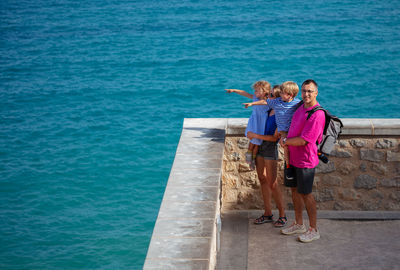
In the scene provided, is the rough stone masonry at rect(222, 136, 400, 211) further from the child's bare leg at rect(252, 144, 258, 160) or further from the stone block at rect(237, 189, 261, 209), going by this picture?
the child's bare leg at rect(252, 144, 258, 160)

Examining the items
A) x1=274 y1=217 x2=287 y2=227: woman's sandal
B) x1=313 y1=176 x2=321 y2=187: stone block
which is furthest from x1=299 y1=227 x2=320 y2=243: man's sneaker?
x1=313 y1=176 x2=321 y2=187: stone block

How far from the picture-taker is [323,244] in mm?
5344

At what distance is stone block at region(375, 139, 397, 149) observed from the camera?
19.5 ft

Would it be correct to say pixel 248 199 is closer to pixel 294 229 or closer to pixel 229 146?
pixel 229 146

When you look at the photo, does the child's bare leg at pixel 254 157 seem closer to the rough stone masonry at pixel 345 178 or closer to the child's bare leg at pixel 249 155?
the child's bare leg at pixel 249 155

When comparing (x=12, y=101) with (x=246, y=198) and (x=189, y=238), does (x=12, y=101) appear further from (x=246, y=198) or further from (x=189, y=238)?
(x=189, y=238)

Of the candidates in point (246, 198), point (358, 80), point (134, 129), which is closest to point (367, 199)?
point (246, 198)

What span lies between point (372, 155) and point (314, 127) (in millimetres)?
1429

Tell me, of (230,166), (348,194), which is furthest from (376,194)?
(230,166)

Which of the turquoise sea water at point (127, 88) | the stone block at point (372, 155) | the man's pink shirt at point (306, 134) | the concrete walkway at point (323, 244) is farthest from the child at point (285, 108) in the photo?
the turquoise sea water at point (127, 88)

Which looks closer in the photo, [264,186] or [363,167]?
[264,186]

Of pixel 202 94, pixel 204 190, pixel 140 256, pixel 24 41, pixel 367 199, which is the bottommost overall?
pixel 140 256

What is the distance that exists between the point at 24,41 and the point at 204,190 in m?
26.8

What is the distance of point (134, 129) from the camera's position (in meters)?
17.5
